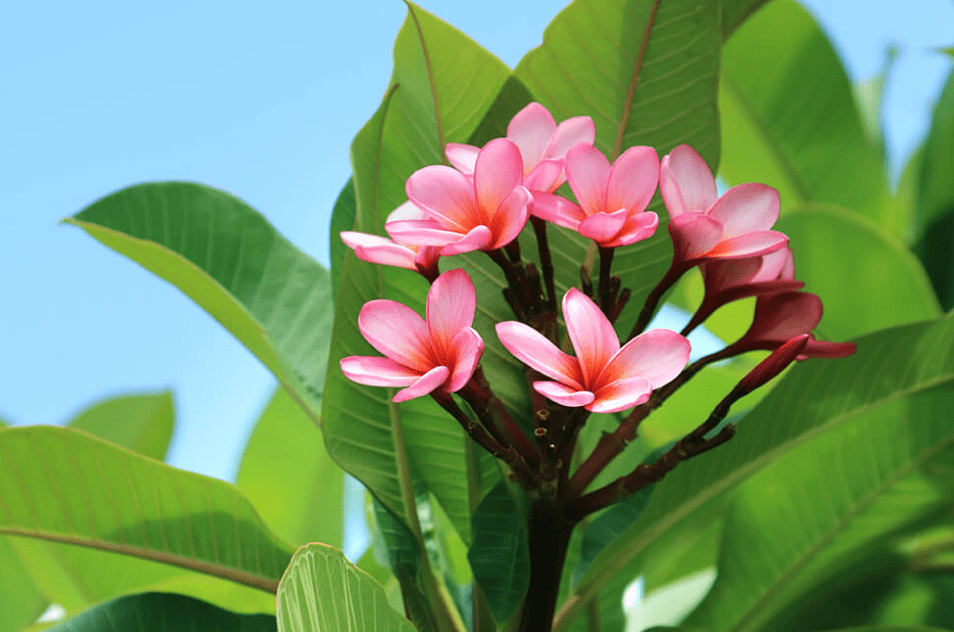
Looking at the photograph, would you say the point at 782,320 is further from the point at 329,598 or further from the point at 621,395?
the point at 329,598

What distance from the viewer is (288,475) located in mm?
1343

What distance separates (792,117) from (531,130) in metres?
1.00

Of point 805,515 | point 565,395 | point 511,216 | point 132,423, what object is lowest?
point 805,515

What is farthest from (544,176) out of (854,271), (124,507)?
(854,271)

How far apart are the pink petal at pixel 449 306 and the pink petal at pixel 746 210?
0.62 ft

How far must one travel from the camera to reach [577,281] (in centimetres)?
71

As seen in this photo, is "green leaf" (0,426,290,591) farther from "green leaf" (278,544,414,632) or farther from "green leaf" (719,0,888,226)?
"green leaf" (719,0,888,226)

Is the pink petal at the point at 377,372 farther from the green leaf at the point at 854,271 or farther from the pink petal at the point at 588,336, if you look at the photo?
the green leaf at the point at 854,271

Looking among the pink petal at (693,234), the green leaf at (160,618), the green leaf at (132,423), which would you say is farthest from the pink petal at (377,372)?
the green leaf at (132,423)

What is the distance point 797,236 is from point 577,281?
554 millimetres

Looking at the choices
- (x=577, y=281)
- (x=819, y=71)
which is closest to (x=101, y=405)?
(x=577, y=281)

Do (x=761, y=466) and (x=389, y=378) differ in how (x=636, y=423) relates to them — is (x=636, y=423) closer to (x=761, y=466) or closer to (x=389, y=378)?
(x=389, y=378)

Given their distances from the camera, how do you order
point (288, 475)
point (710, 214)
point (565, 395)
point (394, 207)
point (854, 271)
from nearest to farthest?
point (565, 395), point (710, 214), point (394, 207), point (854, 271), point (288, 475)

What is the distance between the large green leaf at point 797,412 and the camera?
2.46 ft
